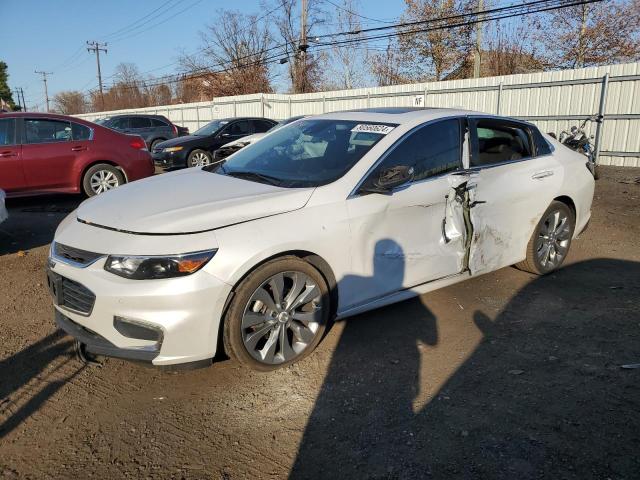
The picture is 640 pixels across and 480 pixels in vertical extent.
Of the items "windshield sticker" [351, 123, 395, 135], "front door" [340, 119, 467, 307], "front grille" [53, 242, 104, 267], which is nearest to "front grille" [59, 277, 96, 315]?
"front grille" [53, 242, 104, 267]

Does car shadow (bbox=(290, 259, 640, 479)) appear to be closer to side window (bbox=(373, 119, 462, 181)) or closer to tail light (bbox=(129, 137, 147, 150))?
side window (bbox=(373, 119, 462, 181))

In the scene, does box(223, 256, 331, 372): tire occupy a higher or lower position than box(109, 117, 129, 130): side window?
lower

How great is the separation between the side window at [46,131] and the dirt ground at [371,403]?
4.36 m

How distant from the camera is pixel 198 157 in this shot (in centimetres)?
1394

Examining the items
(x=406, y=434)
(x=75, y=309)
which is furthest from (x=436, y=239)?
(x=75, y=309)

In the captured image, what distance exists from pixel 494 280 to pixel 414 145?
191 cm

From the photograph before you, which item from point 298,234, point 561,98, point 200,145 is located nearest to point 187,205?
point 298,234

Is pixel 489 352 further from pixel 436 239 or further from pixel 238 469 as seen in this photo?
pixel 238 469

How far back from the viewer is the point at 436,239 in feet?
12.7

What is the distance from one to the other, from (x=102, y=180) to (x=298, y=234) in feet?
21.1

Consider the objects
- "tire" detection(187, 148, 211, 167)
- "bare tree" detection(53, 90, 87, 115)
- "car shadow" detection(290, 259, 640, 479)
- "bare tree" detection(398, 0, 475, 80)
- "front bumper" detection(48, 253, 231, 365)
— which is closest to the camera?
"car shadow" detection(290, 259, 640, 479)

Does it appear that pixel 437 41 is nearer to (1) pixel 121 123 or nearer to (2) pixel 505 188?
(1) pixel 121 123

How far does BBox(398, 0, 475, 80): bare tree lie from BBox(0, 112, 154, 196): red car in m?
24.8

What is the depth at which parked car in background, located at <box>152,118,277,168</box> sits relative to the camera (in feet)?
44.9
